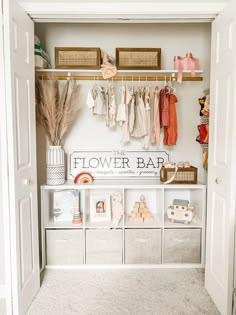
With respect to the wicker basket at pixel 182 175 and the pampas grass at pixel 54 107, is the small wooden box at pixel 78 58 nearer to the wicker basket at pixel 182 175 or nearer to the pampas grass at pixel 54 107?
the pampas grass at pixel 54 107

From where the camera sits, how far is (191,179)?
285cm

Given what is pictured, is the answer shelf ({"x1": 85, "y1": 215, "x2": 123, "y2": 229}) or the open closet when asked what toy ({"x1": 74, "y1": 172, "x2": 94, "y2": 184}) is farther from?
shelf ({"x1": 85, "y1": 215, "x2": 123, "y2": 229})

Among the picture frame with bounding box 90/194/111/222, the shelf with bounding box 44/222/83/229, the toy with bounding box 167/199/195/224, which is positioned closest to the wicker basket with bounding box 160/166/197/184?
the toy with bounding box 167/199/195/224

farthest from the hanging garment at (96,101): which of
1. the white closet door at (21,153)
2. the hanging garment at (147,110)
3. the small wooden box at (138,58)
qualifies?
the white closet door at (21,153)

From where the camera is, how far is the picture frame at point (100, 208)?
2920mm

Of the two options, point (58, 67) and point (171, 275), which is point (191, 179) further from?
point (58, 67)

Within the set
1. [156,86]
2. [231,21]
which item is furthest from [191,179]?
[231,21]

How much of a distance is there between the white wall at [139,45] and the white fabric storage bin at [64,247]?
87cm

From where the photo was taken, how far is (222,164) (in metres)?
2.07

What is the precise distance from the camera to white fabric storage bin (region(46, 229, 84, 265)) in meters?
2.78

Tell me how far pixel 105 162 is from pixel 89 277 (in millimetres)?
1147

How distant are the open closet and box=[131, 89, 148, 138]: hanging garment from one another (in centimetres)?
15

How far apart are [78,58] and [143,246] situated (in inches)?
75.1

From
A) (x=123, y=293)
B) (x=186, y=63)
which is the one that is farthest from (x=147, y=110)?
(x=123, y=293)
